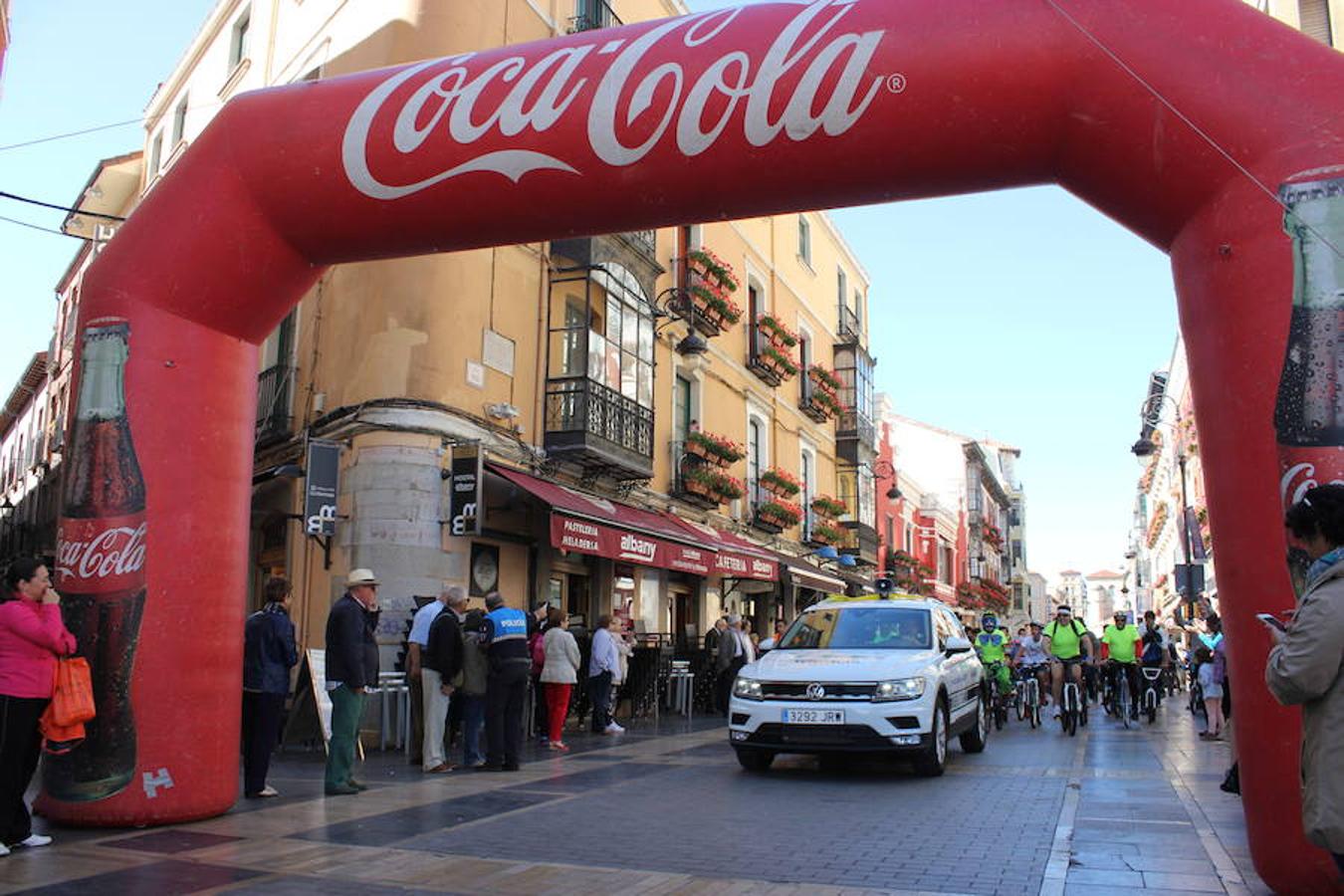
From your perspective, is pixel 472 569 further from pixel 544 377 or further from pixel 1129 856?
pixel 1129 856

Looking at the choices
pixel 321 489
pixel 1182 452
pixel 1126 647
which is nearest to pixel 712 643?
pixel 1126 647

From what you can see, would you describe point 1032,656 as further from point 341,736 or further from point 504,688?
point 341,736

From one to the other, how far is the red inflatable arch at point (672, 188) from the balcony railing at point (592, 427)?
864cm

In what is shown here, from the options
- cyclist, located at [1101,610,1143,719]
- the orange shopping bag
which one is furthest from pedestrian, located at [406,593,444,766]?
cyclist, located at [1101,610,1143,719]

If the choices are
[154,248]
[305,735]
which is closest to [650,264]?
[305,735]

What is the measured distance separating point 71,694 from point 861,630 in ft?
23.6

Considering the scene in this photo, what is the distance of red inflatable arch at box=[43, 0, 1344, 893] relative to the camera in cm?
544

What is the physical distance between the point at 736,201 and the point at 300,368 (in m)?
10.7

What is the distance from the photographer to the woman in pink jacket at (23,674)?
638cm

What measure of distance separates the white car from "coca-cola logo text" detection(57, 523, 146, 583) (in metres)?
5.30

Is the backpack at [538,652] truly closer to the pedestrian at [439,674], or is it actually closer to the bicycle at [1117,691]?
the pedestrian at [439,674]

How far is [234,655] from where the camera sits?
7699 mm

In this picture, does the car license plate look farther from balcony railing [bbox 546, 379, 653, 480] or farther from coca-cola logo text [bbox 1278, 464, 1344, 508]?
balcony railing [bbox 546, 379, 653, 480]

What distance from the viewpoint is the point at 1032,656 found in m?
17.5
